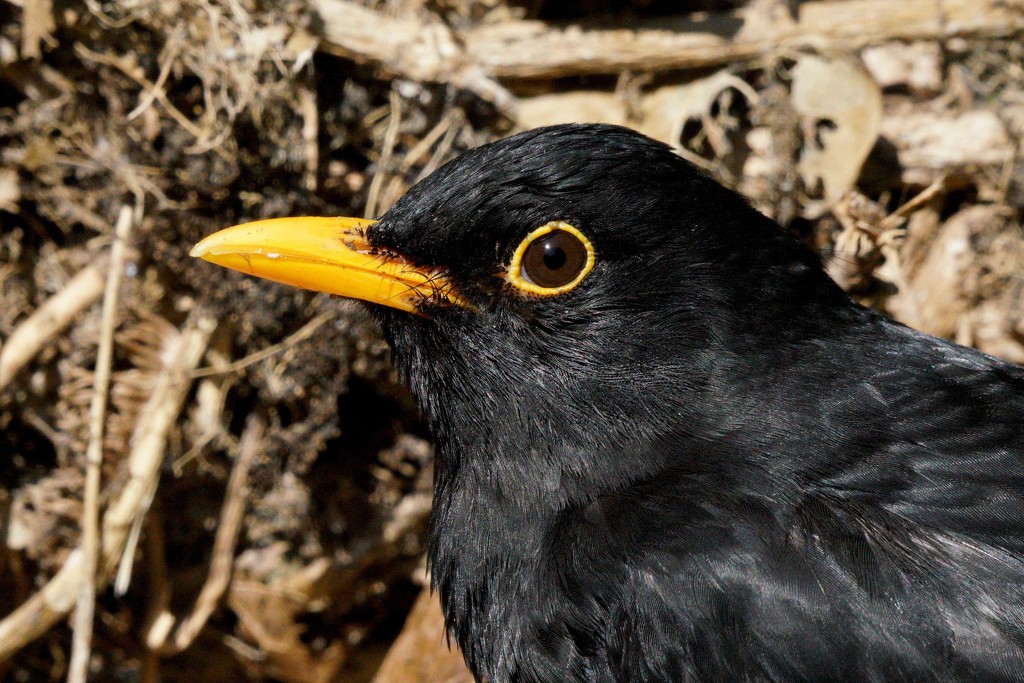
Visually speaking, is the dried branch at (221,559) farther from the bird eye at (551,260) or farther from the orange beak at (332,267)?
the bird eye at (551,260)

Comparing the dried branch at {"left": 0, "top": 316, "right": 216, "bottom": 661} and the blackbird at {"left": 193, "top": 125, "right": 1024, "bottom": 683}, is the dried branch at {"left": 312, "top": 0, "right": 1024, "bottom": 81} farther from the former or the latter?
the blackbird at {"left": 193, "top": 125, "right": 1024, "bottom": 683}

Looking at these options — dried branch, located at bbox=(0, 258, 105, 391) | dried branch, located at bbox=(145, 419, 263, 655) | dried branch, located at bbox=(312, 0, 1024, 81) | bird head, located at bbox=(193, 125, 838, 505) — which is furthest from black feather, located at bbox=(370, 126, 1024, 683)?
dried branch, located at bbox=(0, 258, 105, 391)

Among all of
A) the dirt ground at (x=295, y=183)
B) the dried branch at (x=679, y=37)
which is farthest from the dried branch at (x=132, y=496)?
the dried branch at (x=679, y=37)

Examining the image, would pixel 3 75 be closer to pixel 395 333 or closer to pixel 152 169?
pixel 152 169

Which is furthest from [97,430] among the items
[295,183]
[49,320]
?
[295,183]

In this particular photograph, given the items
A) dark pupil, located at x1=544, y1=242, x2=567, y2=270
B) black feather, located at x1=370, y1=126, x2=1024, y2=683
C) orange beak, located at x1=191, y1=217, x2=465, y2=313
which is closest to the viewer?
black feather, located at x1=370, y1=126, x2=1024, y2=683

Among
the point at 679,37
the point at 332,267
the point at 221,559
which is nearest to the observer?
the point at 332,267

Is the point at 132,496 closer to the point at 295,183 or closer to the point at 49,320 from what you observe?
the point at 49,320
